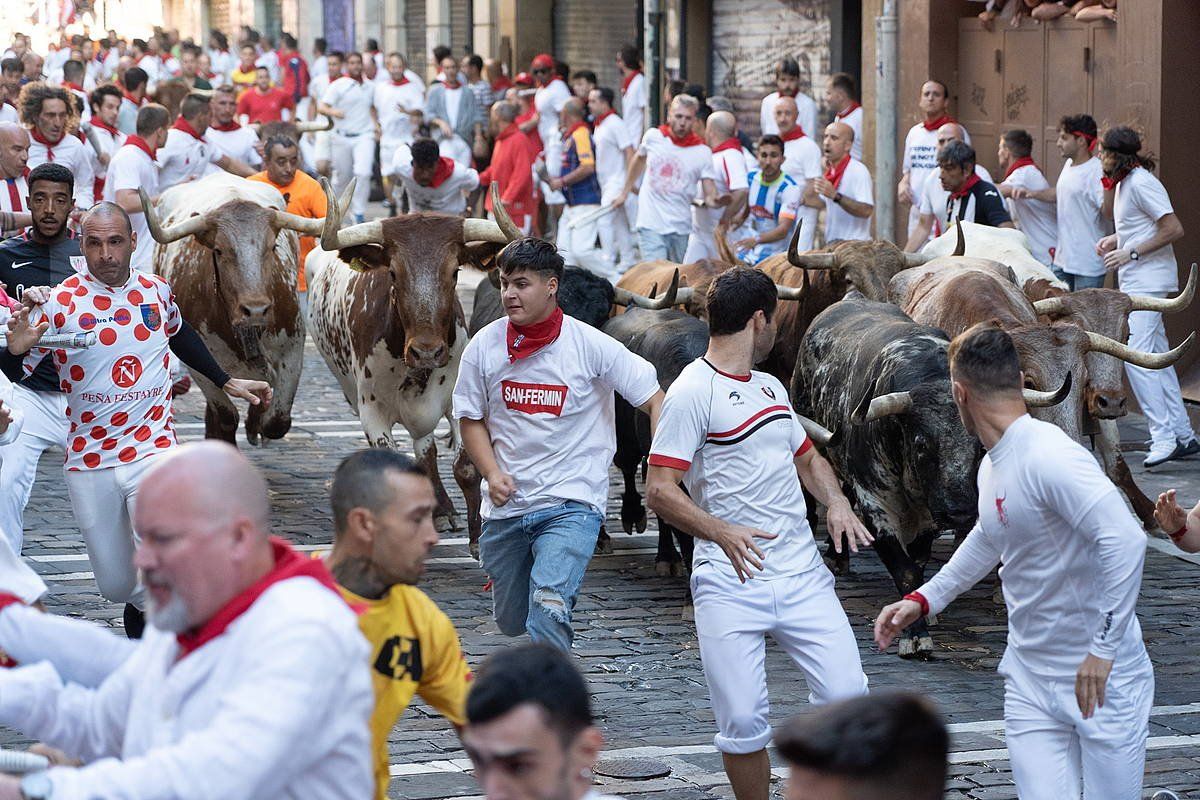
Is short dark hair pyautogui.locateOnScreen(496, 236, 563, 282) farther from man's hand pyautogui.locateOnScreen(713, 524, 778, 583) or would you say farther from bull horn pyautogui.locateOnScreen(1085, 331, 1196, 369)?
bull horn pyautogui.locateOnScreen(1085, 331, 1196, 369)

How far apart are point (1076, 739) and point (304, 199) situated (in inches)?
379

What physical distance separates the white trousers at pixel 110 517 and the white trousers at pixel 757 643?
264 centimetres

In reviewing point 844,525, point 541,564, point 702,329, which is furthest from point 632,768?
point 702,329

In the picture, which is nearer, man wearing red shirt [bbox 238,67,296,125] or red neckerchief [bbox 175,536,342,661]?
red neckerchief [bbox 175,536,342,661]

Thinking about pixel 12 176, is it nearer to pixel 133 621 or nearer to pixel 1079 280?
pixel 133 621

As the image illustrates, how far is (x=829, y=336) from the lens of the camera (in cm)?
1001

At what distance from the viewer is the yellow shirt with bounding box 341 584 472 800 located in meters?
4.14

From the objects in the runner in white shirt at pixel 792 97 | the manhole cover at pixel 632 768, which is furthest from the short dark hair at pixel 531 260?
the runner in white shirt at pixel 792 97

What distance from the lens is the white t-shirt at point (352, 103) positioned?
2683 cm

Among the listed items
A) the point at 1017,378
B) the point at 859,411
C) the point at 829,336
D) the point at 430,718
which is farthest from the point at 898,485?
the point at 1017,378

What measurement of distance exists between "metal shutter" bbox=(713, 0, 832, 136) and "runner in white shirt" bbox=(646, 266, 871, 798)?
1491 cm

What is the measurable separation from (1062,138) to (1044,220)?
39.2 inches

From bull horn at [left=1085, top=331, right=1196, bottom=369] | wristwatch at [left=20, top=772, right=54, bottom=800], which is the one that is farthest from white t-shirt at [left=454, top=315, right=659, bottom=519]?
wristwatch at [left=20, top=772, right=54, bottom=800]

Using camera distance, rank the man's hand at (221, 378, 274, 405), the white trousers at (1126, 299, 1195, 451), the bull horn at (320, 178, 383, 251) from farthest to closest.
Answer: the white trousers at (1126, 299, 1195, 451) → the bull horn at (320, 178, 383, 251) → the man's hand at (221, 378, 274, 405)
